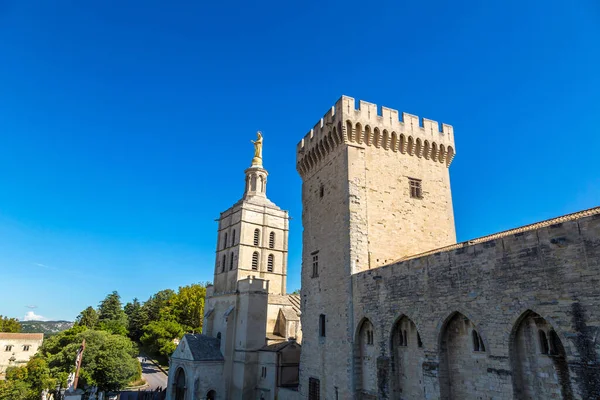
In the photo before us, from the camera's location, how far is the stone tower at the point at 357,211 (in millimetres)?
18453

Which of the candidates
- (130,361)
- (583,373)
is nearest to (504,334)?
(583,373)

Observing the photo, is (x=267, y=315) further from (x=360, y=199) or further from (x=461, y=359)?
(x=461, y=359)

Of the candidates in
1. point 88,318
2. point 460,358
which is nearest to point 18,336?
point 88,318

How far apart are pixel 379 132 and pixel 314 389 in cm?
1360

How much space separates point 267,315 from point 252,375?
4890 millimetres

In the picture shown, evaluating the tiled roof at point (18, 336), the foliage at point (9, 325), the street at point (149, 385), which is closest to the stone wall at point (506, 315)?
the street at point (149, 385)

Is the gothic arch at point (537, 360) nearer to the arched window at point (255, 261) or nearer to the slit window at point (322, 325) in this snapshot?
the slit window at point (322, 325)

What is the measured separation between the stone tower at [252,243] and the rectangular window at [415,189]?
19721 millimetres

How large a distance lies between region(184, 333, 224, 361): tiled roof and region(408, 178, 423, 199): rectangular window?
1987cm

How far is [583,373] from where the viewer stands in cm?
922

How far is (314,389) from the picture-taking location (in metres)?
19.4

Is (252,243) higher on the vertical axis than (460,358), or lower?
higher

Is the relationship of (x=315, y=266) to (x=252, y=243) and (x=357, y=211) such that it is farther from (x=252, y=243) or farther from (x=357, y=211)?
(x=252, y=243)

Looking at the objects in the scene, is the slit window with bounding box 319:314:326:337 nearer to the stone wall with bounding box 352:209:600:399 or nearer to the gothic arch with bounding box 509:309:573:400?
the stone wall with bounding box 352:209:600:399
